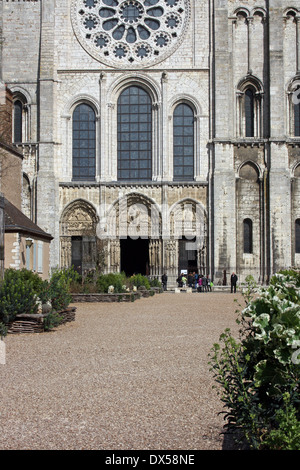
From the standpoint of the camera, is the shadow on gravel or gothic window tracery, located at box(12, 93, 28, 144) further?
gothic window tracery, located at box(12, 93, 28, 144)

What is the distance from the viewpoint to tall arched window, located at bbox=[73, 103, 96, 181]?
34.2 metres

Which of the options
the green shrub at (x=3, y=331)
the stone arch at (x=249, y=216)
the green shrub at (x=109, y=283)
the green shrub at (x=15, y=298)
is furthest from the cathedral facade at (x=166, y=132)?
the green shrub at (x=3, y=331)

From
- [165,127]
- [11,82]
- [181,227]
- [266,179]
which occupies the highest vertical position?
[11,82]

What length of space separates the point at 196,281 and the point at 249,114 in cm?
969

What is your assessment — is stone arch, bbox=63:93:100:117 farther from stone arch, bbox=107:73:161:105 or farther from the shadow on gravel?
the shadow on gravel

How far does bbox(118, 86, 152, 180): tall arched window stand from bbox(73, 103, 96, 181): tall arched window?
1.48 m

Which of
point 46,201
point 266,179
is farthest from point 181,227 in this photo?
point 46,201

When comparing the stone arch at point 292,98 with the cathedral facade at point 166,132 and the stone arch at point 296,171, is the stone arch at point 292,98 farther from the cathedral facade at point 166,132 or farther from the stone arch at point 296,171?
the stone arch at point 296,171

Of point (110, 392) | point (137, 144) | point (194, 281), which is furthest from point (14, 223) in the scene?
point (137, 144)

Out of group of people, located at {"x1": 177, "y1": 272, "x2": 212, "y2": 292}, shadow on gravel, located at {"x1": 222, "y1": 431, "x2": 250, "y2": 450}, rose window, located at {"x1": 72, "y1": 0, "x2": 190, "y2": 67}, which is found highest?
rose window, located at {"x1": 72, "y1": 0, "x2": 190, "y2": 67}

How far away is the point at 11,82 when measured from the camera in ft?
112

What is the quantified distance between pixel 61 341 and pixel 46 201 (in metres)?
22.7

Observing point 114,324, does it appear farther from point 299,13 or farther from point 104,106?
point 299,13

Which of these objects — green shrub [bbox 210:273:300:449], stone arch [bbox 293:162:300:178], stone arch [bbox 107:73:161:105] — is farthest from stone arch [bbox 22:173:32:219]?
green shrub [bbox 210:273:300:449]
